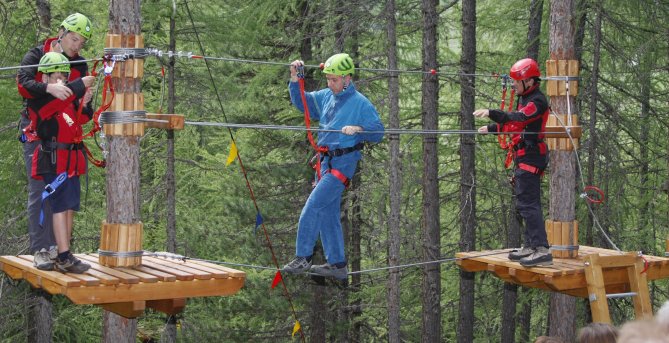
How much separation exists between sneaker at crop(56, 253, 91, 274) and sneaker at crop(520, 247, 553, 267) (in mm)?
3990

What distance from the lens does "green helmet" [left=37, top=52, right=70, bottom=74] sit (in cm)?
689

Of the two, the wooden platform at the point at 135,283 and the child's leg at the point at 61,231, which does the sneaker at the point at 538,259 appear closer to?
the wooden platform at the point at 135,283

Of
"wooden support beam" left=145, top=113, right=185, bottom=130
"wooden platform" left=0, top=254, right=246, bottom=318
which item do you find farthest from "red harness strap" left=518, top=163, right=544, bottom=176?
"wooden support beam" left=145, top=113, right=185, bottom=130

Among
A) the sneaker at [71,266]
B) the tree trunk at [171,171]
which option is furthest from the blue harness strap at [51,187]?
the tree trunk at [171,171]

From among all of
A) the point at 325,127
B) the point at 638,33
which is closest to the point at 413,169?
the point at 638,33

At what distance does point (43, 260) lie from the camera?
7.15 m

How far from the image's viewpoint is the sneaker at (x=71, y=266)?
23.0 ft

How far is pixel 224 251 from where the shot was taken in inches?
634

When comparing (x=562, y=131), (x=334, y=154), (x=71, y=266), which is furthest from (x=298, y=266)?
(x=562, y=131)

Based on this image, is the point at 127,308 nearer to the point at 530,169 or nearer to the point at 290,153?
the point at 530,169

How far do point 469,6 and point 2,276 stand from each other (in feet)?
27.8

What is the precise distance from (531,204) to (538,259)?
0.52 metres

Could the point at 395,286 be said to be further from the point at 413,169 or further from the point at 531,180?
the point at 531,180

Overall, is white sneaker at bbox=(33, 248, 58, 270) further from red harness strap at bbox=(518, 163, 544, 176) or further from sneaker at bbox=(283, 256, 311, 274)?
red harness strap at bbox=(518, 163, 544, 176)
